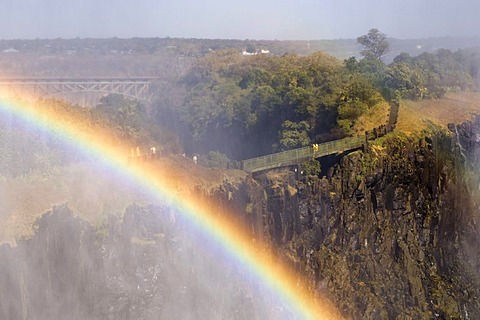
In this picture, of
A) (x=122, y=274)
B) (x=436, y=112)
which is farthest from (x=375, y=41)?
(x=122, y=274)

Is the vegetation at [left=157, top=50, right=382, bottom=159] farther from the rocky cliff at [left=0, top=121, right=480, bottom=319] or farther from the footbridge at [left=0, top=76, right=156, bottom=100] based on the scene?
the footbridge at [left=0, top=76, right=156, bottom=100]

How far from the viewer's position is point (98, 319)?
64.9 ft

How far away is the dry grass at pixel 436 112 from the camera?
30.0m

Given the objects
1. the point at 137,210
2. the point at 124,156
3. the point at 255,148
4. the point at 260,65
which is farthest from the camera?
the point at 260,65

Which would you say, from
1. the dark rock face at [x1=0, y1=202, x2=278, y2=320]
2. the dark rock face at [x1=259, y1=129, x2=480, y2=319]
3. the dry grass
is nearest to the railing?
the dark rock face at [x1=259, y1=129, x2=480, y2=319]

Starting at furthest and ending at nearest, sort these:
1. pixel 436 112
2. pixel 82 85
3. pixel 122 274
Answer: pixel 82 85 → pixel 436 112 → pixel 122 274

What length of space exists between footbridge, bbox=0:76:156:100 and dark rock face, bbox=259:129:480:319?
1264 inches

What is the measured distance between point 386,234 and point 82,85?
137 feet

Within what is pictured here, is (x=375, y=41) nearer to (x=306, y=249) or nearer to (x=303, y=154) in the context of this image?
(x=303, y=154)

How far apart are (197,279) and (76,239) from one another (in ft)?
15.4

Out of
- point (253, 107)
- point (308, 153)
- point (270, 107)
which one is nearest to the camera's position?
point (308, 153)

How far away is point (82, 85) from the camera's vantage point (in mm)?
58062

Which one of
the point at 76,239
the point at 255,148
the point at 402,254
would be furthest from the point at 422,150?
the point at 76,239

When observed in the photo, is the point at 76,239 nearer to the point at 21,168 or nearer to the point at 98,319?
the point at 98,319
